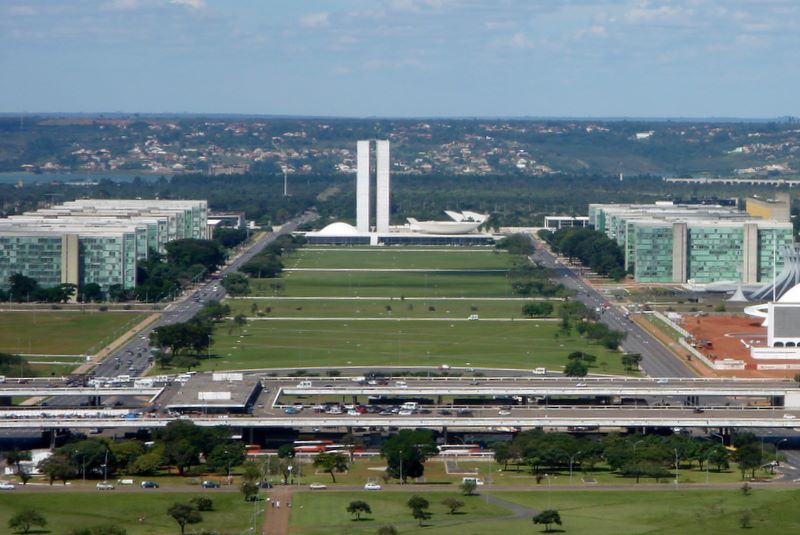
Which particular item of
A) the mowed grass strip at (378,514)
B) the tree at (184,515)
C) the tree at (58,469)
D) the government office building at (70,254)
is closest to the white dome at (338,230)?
the government office building at (70,254)

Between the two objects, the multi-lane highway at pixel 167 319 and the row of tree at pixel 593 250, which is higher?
the row of tree at pixel 593 250

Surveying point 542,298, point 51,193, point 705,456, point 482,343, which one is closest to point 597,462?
point 705,456

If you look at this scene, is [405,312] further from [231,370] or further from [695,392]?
[695,392]

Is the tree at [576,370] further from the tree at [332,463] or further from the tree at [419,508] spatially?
the tree at [419,508]

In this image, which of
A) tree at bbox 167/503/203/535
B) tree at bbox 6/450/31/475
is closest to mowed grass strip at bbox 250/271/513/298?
tree at bbox 6/450/31/475

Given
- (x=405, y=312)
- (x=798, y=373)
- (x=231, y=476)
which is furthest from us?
(x=405, y=312)

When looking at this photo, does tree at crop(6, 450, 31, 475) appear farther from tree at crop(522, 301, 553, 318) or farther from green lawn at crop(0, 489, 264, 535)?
tree at crop(522, 301, 553, 318)
